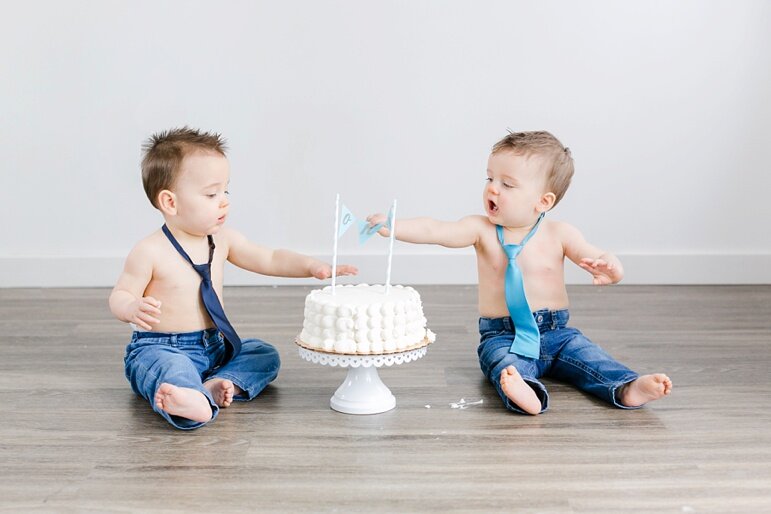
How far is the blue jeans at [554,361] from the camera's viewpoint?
6.03ft

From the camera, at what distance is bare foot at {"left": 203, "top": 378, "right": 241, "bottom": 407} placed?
1.80m

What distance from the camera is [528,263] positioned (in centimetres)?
200

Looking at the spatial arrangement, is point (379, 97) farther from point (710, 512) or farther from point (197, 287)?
point (710, 512)

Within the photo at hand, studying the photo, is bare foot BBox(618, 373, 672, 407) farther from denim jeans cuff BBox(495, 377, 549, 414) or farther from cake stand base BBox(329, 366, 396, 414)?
cake stand base BBox(329, 366, 396, 414)

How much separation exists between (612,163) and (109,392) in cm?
179

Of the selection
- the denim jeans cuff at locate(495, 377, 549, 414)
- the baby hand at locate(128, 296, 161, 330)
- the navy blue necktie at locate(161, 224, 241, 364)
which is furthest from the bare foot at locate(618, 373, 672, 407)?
the baby hand at locate(128, 296, 161, 330)

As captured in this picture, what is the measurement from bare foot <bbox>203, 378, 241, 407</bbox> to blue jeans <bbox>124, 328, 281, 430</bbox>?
0.08 ft

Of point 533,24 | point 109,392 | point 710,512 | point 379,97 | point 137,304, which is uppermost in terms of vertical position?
point 533,24

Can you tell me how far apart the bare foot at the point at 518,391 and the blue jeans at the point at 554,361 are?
0.03m

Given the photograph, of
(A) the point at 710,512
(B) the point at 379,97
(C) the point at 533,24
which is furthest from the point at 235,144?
(A) the point at 710,512

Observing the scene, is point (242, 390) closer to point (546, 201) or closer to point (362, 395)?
point (362, 395)

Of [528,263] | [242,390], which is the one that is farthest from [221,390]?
[528,263]

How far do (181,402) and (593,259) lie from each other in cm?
87

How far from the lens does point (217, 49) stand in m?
2.94
